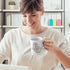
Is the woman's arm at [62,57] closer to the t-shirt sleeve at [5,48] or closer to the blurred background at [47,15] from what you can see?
the t-shirt sleeve at [5,48]

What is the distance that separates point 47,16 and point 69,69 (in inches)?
139

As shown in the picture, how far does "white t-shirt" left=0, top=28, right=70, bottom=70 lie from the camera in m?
1.21

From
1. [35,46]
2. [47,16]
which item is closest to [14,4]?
[47,16]

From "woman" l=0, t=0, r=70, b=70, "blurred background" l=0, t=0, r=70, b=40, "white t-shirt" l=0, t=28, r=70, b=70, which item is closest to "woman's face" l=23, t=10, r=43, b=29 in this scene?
"woman" l=0, t=0, r=70, b=70

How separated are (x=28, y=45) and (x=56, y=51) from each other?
0.86 feet

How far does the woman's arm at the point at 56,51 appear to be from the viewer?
1004 mm

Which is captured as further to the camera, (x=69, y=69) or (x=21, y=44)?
(x=21, y=44)

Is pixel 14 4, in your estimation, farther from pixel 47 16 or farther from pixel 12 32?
pixel 12 32

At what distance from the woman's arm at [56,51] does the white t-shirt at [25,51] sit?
0.09 metres

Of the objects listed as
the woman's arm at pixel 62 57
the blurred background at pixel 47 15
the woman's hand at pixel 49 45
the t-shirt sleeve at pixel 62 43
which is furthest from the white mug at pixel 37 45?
the blurred background at pixel 47 15

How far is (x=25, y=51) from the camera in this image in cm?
125

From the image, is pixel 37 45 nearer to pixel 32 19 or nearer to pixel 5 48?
pixel 32 19

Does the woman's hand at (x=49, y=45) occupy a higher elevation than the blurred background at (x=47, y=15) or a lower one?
lower

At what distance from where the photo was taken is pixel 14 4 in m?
4.48
